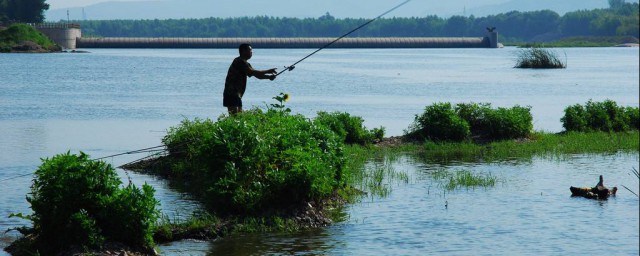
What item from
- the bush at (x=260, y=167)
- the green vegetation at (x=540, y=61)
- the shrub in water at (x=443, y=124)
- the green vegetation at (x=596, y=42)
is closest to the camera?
the bush at (x=260, y=167)

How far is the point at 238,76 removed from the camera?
17391 millimetres

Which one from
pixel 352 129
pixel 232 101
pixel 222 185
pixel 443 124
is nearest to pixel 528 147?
pixel 443 124

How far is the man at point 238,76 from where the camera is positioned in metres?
17.2

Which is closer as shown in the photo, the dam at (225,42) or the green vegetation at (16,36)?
the green vegetation at (16,36)

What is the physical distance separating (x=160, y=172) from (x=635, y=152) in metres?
9.90

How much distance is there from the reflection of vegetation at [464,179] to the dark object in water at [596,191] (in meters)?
1.58

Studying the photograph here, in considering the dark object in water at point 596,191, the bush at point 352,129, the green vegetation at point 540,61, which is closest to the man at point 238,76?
the bush at point 352,129

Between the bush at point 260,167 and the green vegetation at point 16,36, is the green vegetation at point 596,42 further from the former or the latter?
the bush at point 260,167

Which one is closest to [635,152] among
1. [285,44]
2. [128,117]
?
[128,117]

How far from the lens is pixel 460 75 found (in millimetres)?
74500

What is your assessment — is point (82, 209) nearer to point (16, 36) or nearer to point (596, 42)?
point (16, 36)

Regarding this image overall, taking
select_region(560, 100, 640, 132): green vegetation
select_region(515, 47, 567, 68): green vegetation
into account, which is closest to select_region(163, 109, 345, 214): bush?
select_region(560, 100, 640, 132): green vegetation

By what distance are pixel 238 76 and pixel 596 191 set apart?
588 centimetres

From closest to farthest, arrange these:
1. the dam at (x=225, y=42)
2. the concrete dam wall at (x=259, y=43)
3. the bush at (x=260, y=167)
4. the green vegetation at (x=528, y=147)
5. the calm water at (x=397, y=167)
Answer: the calm water at (x=397, y=167) → the bush at (x=260, y=167) → the green vegetation at (x=528, y=147) → the dam at (x=225, y=42) → the concrete dam wall at (x=259, y=43)
